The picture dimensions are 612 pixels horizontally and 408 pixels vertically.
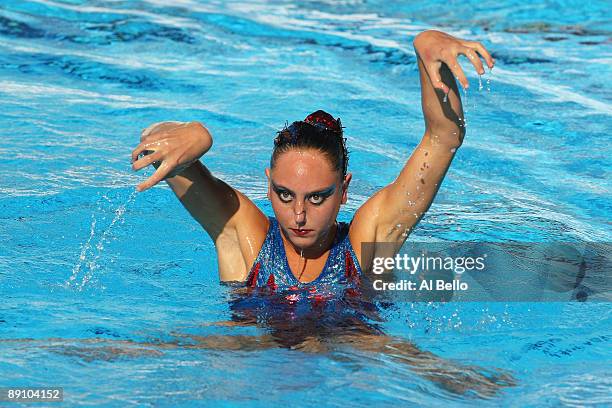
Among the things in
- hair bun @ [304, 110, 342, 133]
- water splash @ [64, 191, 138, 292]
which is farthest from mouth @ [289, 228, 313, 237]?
water splash @ [64, 191, 138, 292]

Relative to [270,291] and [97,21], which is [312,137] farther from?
[97,21]

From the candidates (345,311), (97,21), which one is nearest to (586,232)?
(345,311)

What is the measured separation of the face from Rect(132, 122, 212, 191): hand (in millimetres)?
388

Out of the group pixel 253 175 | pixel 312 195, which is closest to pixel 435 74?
pixel 312 195

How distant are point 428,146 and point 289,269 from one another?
3.20 feet

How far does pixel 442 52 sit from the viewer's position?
3.92 metres

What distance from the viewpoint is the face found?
4363 mm

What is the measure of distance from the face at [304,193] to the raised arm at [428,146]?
31 cm

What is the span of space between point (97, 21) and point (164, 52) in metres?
1.39

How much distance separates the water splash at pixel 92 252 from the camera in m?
5.59

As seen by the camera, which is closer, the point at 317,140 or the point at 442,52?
the point at 442,52

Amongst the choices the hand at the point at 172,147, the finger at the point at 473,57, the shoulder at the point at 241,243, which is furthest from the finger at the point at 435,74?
the shoulder at the point at 241,243

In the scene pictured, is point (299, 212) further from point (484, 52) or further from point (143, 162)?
point (484, 52)

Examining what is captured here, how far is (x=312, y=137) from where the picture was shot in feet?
14.6
